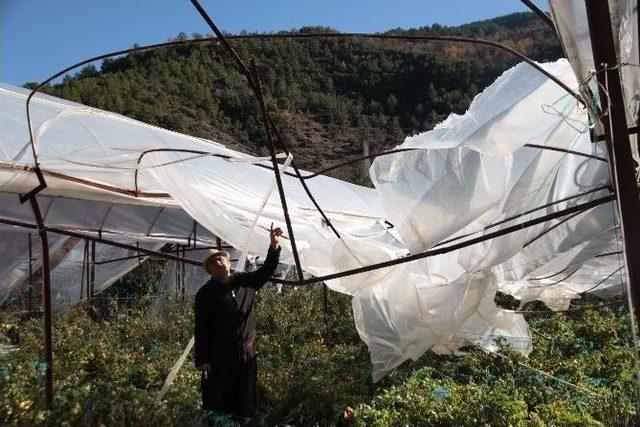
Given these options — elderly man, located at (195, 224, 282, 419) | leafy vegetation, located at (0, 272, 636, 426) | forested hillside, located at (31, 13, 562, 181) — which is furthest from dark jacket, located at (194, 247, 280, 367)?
forested hillside, located at (31, 13, 562, 181)

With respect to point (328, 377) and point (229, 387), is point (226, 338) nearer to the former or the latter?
point (229, 387)

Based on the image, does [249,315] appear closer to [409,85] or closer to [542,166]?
[542,166]

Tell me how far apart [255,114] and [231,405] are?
3558 centimetres

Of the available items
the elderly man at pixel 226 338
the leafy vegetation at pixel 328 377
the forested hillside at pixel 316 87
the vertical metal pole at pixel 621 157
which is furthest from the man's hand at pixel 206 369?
the forested hillside at pixel 316 87

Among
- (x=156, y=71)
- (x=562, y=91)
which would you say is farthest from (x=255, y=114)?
(x=562, y=91)

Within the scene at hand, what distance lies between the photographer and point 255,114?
128 feet

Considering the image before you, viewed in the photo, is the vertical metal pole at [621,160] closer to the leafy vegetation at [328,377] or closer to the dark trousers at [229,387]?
the leafy vegetation at [328,377]

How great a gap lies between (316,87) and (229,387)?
44149mm

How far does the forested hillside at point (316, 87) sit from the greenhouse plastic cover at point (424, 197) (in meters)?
23.9

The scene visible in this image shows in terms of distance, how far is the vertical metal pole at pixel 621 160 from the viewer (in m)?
2.63

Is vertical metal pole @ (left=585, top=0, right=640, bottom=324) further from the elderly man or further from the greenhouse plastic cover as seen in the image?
the elderly man

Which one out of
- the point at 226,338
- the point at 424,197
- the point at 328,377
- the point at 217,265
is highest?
the point at 424,197

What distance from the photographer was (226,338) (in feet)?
13.9

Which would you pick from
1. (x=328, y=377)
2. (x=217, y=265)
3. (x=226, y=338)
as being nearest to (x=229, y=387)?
(x=226, y=338)
